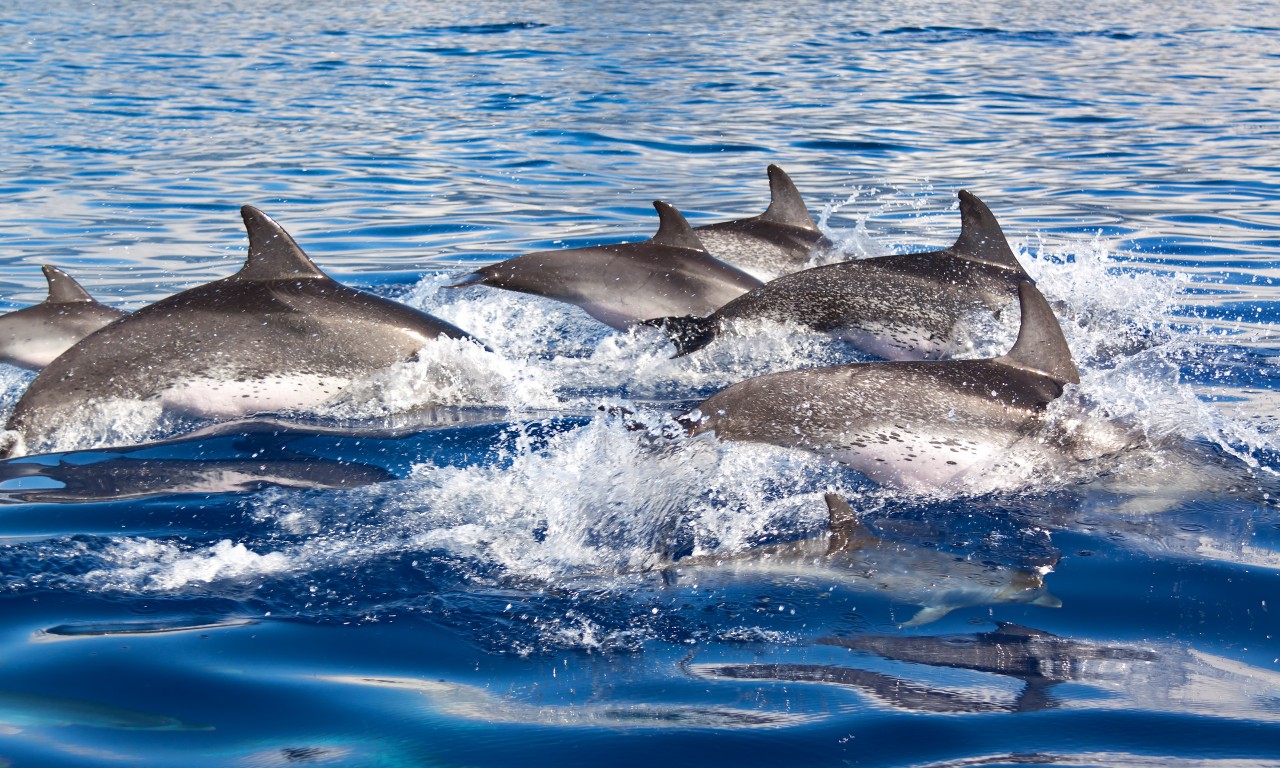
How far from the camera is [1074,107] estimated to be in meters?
22.8

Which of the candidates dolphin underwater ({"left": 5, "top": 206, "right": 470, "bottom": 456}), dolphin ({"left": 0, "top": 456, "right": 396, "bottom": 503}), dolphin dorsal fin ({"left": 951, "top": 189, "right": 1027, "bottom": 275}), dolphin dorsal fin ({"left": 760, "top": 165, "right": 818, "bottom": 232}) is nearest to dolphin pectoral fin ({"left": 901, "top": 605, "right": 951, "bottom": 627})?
dolphin ({"left": 0, "top": 456, "right": 396, "bottom": 503})

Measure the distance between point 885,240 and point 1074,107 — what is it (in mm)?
11216

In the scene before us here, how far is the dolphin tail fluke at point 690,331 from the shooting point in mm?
8672

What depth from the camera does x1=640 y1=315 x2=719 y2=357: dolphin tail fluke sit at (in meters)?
8.67

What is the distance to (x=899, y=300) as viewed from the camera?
8742mm

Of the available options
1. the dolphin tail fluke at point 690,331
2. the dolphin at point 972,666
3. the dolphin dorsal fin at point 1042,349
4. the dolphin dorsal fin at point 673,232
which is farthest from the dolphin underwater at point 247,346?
the dolphin at point 972,666

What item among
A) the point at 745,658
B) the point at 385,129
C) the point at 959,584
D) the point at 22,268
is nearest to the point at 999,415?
the point at 959,584

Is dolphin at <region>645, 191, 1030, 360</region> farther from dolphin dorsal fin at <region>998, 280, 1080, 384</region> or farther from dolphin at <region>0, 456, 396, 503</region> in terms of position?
dolphin at <region>0, 456, 396, 503</region>

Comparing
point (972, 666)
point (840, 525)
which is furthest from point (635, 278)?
point (972, 666)

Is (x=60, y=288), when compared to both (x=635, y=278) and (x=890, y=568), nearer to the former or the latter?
(x=635, y=278)

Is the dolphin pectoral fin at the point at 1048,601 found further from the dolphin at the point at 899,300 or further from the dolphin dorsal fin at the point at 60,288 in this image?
the dolphin dorsal fin at the point at 60,288

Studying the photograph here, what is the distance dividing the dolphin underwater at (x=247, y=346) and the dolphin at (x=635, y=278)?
2.16 metres

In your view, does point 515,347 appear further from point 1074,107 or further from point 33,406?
point 1074,107

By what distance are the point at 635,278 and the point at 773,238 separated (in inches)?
67.2
